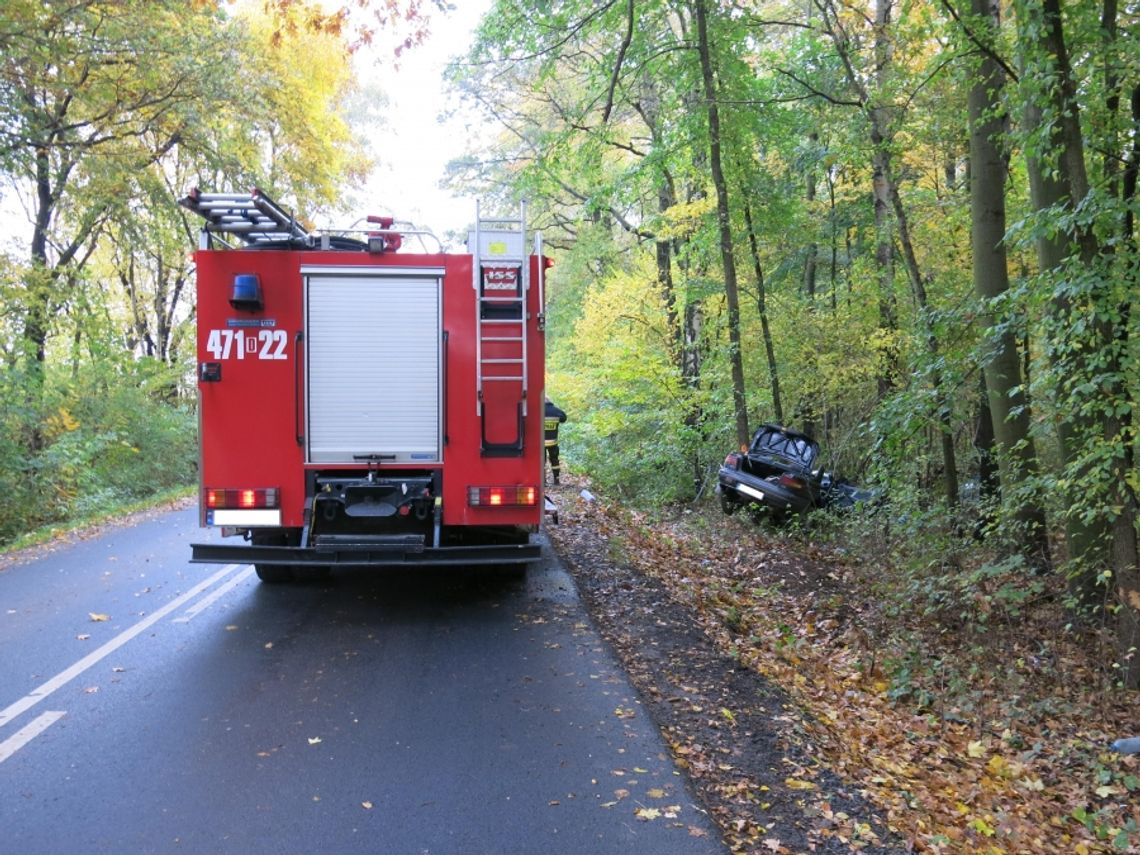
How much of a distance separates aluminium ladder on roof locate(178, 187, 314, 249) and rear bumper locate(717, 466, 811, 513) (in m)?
7.07

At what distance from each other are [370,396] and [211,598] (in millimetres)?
2759

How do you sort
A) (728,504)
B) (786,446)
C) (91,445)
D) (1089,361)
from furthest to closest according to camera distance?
(91,445) → (786,446) → (728,504) → (1089,361)

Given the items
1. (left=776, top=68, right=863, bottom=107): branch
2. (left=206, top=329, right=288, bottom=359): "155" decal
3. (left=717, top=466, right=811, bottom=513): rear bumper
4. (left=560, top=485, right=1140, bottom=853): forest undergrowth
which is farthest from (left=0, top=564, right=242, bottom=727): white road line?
(left=776, top=68, right=863, bottom=107): branch

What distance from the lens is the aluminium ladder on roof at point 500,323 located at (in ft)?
22.0

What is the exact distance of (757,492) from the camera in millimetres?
11812

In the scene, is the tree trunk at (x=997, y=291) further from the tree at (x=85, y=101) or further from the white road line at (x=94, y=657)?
the tree at (x=85, y=101)

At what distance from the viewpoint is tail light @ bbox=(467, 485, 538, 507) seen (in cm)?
680

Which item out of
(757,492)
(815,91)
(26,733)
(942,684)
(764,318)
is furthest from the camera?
(764,318)

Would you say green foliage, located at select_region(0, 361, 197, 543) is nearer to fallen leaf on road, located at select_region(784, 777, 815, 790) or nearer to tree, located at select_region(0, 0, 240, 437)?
tree, located at select_region(0, 0, 240, 437)

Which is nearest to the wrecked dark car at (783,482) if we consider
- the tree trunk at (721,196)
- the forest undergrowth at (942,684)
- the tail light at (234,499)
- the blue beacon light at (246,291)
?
the tree trunk at (721,196)

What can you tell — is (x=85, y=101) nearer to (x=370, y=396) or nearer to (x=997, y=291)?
(x=370, y=396)

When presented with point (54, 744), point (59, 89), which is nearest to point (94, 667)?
point (54, 744)

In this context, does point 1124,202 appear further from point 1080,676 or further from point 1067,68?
point 1080,676

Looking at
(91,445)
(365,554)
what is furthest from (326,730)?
(91,445)
